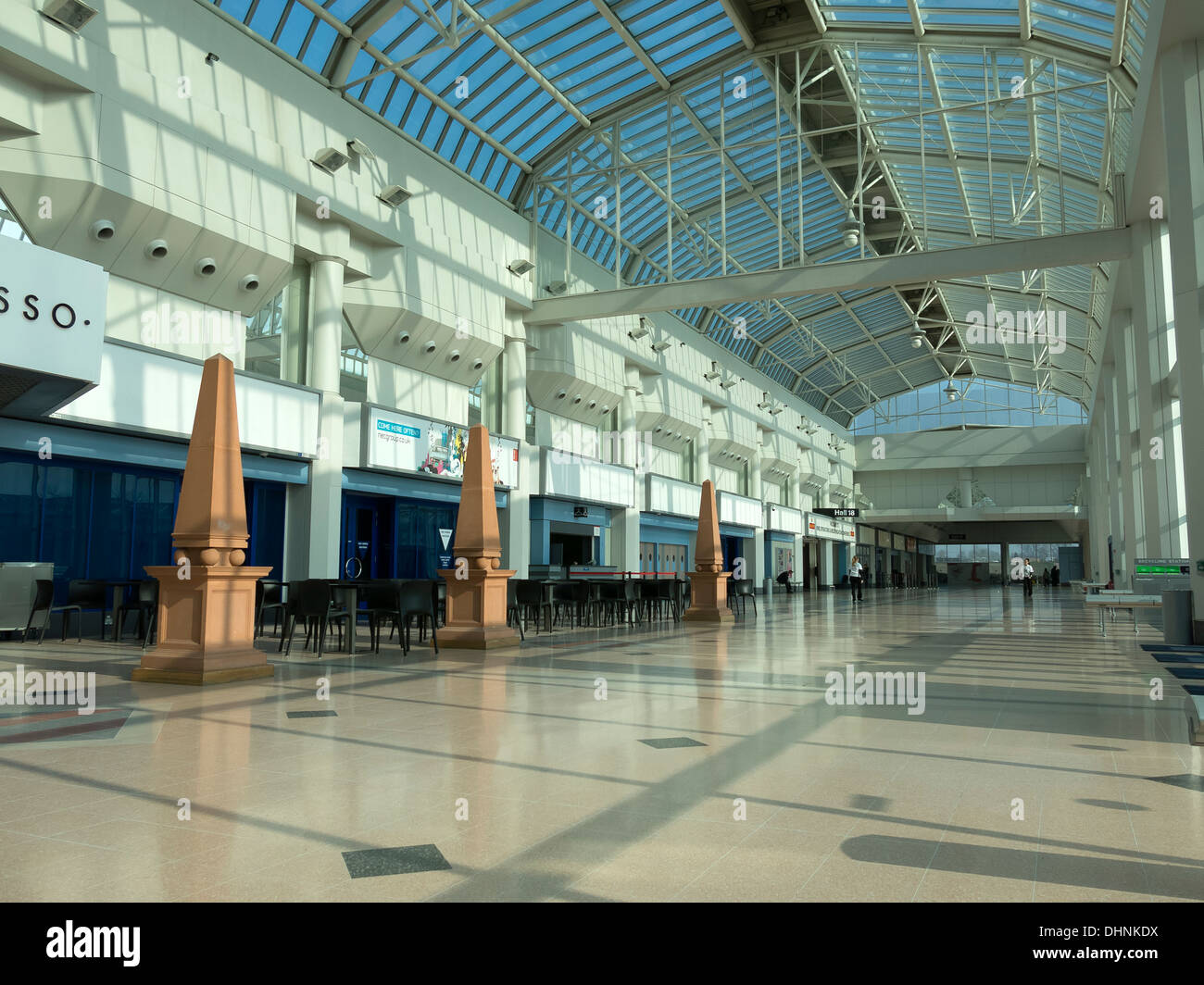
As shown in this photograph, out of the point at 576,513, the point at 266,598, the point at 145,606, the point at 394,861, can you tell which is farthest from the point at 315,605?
the point at 576,513

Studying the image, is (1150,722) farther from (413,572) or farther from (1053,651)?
(413,572)

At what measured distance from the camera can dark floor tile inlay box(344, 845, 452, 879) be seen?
277cm

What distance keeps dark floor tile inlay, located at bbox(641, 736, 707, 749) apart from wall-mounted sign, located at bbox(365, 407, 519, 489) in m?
11.2

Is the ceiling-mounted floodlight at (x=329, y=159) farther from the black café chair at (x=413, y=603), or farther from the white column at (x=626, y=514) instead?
the white column at (x=626, y=514)

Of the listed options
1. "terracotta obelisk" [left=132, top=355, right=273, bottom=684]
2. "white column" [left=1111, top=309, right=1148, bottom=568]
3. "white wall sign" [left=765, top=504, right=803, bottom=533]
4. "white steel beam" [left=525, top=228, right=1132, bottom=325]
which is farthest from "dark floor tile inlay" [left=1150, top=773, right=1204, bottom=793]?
"white wall sign" [left=765, top=504, right=803, bottom=533]

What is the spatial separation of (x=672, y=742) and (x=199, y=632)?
460 cm

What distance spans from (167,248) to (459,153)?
8360mm

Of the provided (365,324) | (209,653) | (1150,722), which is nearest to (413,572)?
(365,324)

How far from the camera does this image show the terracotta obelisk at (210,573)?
749cm

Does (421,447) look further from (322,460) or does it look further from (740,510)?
(740,510)

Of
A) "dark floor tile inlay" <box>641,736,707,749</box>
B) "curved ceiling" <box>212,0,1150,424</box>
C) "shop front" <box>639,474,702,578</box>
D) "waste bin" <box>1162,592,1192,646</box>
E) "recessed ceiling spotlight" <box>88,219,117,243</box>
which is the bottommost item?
"dark floor tile inlay" <box>641,736,707,749</box>

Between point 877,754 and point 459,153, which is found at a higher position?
point 459,153

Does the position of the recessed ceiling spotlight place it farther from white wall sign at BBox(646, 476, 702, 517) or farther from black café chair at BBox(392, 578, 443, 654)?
white wall sign at BBox(646, 476, 702, 517)

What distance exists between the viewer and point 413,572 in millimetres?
19000
